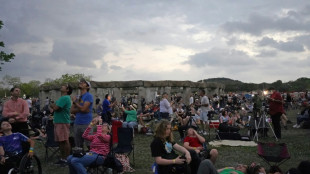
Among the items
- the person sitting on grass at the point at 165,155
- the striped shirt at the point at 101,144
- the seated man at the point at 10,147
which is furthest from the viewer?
the striped shirt at the point at 101,144

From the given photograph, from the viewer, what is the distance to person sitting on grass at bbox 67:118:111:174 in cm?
540

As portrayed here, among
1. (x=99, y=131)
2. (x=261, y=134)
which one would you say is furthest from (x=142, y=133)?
(x=99, y=131)

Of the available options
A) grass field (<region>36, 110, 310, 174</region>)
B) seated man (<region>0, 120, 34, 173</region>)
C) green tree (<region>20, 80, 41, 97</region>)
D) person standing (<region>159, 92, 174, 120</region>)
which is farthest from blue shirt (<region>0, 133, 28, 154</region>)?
green tree (<region>20, 80, 41, 97</region>)

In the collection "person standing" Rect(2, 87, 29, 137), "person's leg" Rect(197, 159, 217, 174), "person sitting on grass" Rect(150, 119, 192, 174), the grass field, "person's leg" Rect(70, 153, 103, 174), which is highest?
"person standing" Rect(2, 87, 29, 137)

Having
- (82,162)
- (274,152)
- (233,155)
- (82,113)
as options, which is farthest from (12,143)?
(233,155)

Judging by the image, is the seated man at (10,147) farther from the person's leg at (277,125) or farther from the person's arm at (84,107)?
the person's leg at (277,125)

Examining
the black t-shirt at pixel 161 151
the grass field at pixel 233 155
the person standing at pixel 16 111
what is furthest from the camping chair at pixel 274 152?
the person standing at pixel 16 111

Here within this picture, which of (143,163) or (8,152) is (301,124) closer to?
(143,163)

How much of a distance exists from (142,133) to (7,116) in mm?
7355

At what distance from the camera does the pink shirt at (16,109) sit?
660cm

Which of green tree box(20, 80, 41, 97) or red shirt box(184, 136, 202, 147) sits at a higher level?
green tree box(20, 80, 41, 97)

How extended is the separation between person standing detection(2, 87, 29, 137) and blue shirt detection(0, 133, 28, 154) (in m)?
1.09

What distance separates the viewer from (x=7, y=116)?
6.58 metres

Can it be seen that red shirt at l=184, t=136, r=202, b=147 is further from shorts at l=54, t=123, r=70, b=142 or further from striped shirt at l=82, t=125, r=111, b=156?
shorts at l=54, t=123, r=70, b=142
